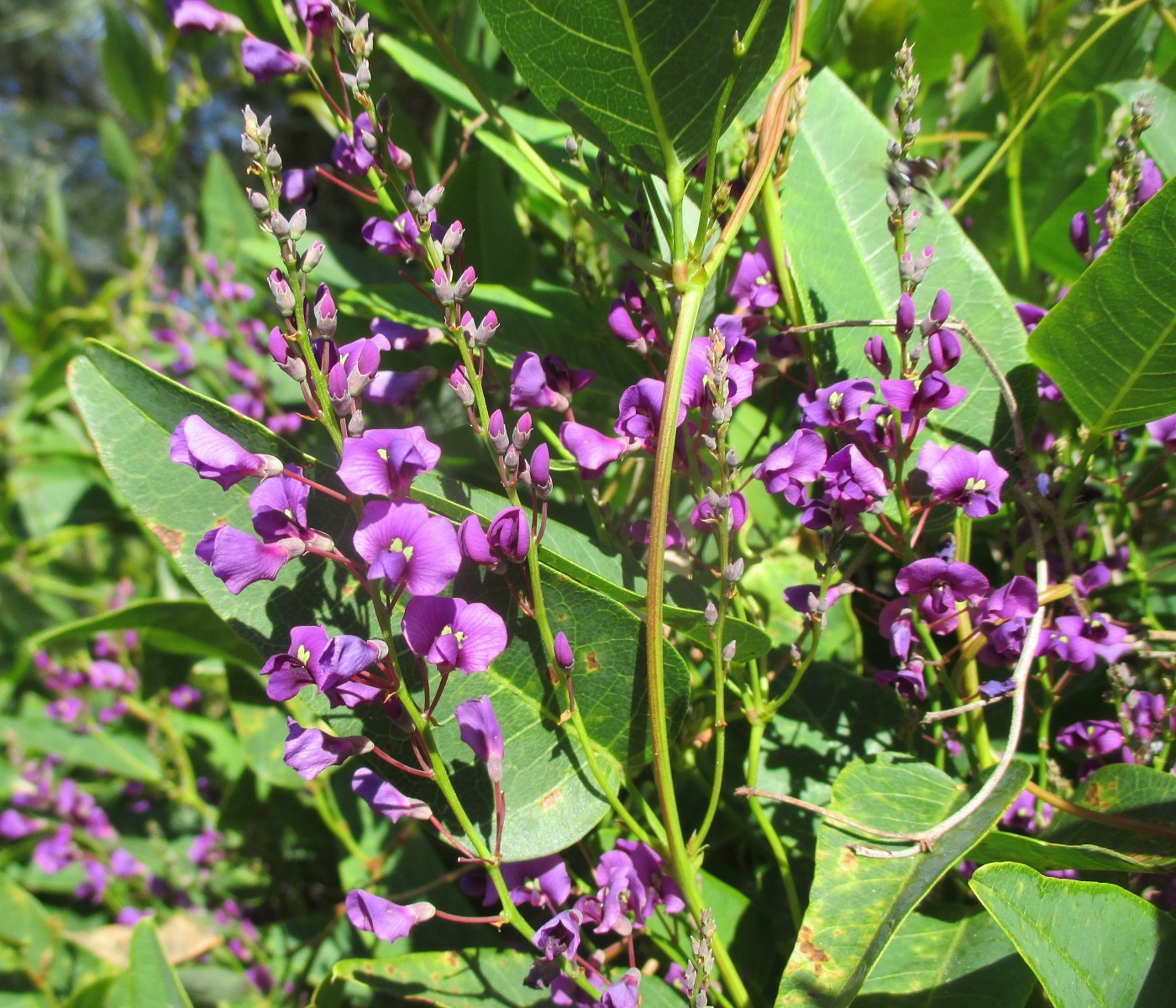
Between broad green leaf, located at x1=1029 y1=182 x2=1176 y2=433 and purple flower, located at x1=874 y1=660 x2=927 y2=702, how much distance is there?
26cm

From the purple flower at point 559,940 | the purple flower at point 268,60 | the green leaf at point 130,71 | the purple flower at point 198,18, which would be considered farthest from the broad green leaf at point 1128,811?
the green leaf at point 130,71

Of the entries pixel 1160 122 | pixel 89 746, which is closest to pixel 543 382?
pixel 1160 122

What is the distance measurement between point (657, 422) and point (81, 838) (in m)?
1.59

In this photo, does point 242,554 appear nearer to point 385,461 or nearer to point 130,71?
point 385,461

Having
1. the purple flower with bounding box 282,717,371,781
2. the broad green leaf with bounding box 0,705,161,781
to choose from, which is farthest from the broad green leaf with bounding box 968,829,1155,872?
the broad green leaf with bounding box 0,705,161,781

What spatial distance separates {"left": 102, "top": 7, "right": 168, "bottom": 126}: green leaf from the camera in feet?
5.91

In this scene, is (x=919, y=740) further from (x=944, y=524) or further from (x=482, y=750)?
(x=482, y=750)

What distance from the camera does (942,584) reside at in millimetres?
744

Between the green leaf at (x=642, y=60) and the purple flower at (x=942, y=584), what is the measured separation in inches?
15.0

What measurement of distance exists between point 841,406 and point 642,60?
1.00 ft

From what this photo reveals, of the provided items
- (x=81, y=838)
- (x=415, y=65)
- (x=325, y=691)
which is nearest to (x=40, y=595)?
(x=81, y=838)

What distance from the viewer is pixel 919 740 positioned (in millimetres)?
892

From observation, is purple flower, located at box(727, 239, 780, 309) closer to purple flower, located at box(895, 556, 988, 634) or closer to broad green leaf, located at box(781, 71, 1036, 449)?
broad green leaf, located at box(781, 71, 1036, 449)

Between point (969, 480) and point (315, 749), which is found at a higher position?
point (969, 480)
